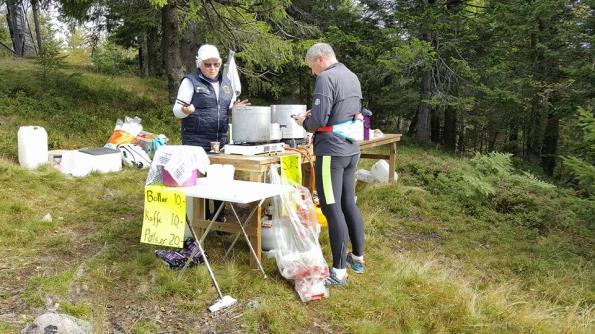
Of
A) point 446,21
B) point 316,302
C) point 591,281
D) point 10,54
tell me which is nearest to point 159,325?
point 316,302

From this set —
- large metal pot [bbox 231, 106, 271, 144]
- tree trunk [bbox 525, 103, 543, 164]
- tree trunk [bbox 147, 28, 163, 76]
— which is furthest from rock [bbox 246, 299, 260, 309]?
tree trunk [bbox 147, 28, 163, 76]

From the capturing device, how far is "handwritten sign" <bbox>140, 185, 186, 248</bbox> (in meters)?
2.73

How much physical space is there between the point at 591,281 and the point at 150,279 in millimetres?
3839

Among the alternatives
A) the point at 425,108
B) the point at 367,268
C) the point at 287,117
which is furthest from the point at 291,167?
the point at 425,108

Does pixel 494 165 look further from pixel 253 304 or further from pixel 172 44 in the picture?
pixel 172 44

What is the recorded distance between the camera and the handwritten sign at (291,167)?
11.4 feet

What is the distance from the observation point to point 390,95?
1348 centimetres

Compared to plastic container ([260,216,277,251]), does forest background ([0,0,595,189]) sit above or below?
above

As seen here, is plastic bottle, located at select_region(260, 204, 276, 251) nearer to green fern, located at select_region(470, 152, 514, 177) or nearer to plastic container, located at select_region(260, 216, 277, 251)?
plastic container, located at select_region(260, 216, 277, 251)

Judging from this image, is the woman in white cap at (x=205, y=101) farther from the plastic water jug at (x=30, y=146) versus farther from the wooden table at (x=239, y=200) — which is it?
the plastic water jug at (x=30, y=146)

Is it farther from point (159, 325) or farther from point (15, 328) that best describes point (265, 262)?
point (15, 328)

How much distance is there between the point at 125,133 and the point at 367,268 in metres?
5.25

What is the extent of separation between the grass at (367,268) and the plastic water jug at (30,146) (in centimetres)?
17

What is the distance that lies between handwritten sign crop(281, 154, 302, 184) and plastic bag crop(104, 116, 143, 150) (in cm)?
445
